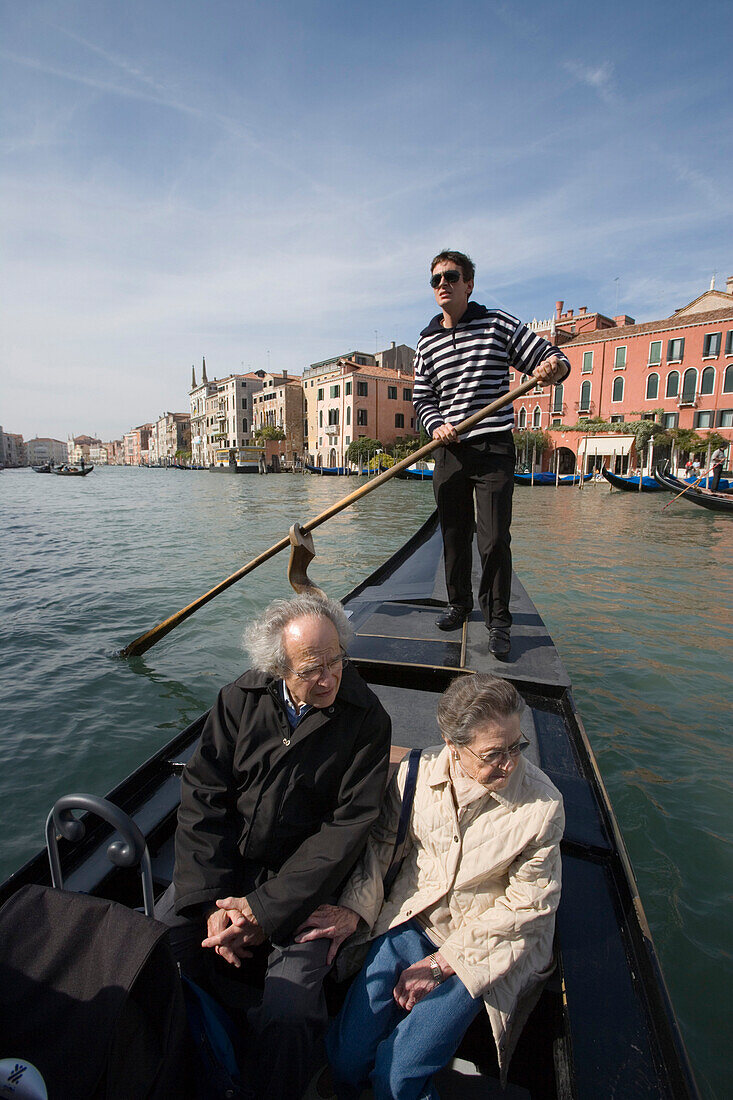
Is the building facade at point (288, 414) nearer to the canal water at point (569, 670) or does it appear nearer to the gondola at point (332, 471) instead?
the gondola at point (332, 471)

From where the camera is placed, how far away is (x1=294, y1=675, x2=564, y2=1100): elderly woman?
0.86m

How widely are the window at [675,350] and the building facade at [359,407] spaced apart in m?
14.3

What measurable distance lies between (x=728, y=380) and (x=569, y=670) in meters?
20.3

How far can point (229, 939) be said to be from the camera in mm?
946

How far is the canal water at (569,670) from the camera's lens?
1.65 m

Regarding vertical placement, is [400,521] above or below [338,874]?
below

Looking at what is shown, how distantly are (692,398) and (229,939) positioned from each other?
75.3ft

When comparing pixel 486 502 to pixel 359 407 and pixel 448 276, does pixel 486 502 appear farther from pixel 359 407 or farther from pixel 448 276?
pixel 359 407

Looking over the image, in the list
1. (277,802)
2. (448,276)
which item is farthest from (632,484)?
(277,802)

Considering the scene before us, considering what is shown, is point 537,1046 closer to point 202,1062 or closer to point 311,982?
point 311,982

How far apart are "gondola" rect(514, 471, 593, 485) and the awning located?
1.02m

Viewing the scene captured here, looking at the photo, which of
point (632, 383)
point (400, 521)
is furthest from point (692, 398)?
point (400, 521)

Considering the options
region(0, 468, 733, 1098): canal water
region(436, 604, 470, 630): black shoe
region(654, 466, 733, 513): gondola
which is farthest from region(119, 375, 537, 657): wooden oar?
region(654, 466, 733, 513): gondola

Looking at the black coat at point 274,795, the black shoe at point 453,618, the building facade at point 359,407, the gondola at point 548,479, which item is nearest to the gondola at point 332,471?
the building facade at point 359,407
